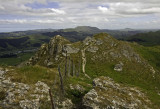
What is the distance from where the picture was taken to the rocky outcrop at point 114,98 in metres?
23.6

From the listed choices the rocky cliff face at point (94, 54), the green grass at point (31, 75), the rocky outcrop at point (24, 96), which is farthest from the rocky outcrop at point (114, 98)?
the rocky cliff face at point (94, 54)

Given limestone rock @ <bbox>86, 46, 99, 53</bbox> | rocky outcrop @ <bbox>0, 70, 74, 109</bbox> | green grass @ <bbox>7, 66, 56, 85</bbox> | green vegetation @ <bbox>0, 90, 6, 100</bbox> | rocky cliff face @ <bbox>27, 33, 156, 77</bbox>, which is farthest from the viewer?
limestone rock @ <bbox>86, 46, 99, 53</bbox>

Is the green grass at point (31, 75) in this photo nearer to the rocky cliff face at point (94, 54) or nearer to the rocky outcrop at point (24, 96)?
the rocky outcrop at point (24, 96)

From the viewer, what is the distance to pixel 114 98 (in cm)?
2502

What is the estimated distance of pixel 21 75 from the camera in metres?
30.4

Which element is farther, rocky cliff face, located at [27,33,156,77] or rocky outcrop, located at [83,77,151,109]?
rocky cliff face, located at [27,33,156,77]

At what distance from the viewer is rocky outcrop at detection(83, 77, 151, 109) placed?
77.5ft

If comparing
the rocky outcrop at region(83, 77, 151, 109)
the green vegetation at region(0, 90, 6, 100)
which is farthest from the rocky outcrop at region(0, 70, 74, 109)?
the rocky outcrop at region(83, 77, 151, 109)

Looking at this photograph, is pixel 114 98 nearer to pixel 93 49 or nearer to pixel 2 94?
pixel 2 94

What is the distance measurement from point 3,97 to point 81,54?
74.0 metres

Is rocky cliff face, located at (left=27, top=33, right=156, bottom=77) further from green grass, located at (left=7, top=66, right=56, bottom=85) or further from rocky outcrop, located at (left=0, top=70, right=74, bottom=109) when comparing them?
rocky outcrop, located at (left=0, top=70, right=74, bottom=109)

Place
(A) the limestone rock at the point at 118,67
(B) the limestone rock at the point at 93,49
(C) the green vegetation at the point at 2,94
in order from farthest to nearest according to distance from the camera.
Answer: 1. (B) the limestone rock at the point at 93,49
2. (A) the limestone rock at the point at 118,67
3. (C) the green vegetation at the point at 2,94

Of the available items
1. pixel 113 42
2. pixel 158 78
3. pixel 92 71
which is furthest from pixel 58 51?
pixel 158 78

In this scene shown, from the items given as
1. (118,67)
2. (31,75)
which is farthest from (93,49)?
(31,75)
